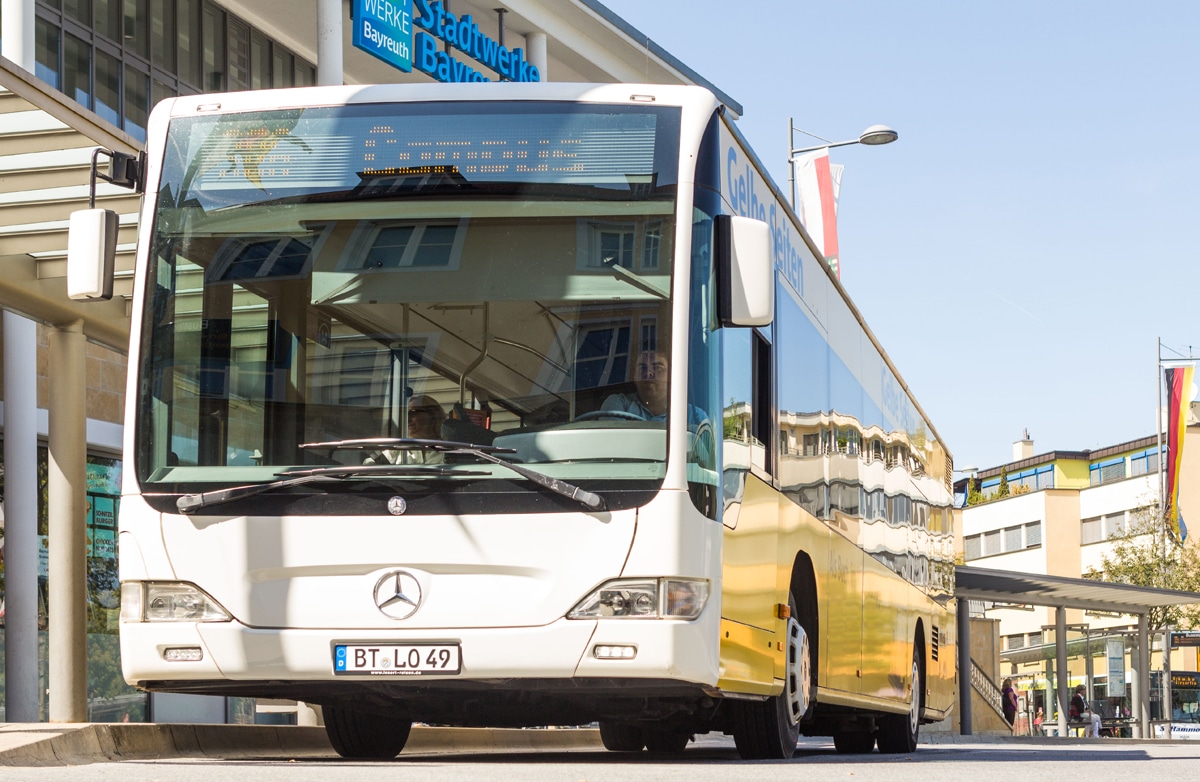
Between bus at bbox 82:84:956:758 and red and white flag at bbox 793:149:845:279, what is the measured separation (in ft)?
64.9

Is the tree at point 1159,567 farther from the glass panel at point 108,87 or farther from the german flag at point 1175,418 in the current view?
the glass panel at point 108,87

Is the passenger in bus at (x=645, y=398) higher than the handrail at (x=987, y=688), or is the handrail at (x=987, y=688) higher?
the passenger in bus at (x=645, y=398)

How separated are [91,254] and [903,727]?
33.0ft

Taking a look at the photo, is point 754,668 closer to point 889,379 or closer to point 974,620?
point 889,379

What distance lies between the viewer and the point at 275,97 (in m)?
9.16

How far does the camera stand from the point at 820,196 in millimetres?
29203

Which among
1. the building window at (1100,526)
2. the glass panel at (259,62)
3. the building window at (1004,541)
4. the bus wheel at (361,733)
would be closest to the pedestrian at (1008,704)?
the glass panel at (259,62)

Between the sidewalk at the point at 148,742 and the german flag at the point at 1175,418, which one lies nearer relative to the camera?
the sidewalk at the point at 148,742

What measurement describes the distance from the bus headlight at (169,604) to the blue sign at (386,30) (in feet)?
49.3

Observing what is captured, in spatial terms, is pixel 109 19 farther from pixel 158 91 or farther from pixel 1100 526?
pixel 1100 526

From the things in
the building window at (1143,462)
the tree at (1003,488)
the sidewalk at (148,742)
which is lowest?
the sidewalk at (148,742)

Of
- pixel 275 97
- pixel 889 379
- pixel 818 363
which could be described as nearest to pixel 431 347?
→ pixel 275 97

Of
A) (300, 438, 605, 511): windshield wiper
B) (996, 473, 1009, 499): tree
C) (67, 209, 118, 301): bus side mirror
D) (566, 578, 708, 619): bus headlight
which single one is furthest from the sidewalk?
(996, 473, 1009, 499): tree

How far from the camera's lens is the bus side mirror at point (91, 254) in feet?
28.5
